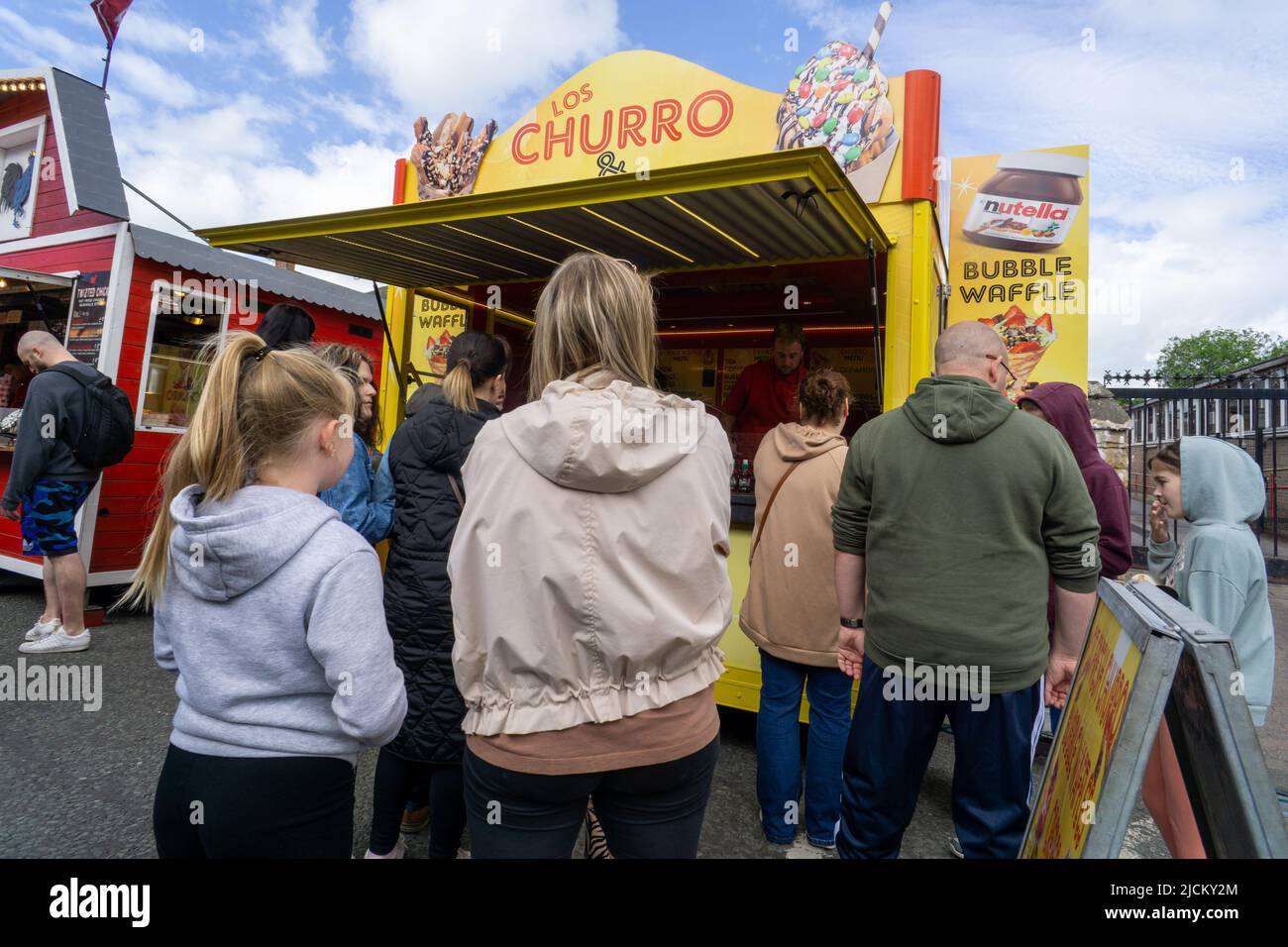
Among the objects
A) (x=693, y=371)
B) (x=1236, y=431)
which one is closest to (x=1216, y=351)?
(x=1236, y=431)

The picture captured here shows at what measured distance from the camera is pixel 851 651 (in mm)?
2650

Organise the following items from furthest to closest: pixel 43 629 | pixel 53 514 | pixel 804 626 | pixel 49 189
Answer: pixel 49 189, pixel 43 629, pixel 53 514, pixel 804 626

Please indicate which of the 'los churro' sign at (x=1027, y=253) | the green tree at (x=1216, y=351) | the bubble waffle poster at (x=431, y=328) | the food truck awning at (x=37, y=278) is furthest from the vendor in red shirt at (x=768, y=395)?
the green tree at (x=1216, y=351)

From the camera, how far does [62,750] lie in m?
3.71

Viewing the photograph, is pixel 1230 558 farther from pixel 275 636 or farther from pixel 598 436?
pixel 275 636

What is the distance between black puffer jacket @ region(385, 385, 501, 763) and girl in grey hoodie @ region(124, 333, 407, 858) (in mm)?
974

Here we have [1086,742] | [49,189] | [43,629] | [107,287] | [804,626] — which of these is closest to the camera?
[1086,742]

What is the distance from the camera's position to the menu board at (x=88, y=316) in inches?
267

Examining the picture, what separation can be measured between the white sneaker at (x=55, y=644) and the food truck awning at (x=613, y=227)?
10.0ft

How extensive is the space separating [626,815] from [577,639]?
378 millimetres

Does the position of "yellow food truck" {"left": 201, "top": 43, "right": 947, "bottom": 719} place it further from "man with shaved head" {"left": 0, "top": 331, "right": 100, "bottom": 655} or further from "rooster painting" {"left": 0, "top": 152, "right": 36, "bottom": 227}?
"rooster painting" {"left": 0, "top": 152, "right": 36, "bottom": 227}

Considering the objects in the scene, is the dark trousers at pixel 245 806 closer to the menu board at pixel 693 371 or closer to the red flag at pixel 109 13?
the menu board at pixel 693 371

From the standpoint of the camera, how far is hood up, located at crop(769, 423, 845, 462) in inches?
124

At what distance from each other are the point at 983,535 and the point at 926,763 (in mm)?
738
